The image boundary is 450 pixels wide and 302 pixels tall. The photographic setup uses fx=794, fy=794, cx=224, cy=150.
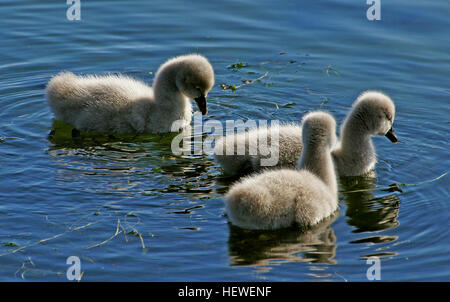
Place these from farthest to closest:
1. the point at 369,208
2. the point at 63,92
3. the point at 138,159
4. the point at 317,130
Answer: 1. the point at 63,92
2. the point at 138,159
3. the point at 369,208
4. the point at 317,130

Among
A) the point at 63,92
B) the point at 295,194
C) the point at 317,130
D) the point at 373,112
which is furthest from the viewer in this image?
the point at 63,92

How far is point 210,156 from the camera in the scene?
8.91 m

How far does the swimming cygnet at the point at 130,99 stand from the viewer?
9391mm

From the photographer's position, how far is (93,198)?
7746mm

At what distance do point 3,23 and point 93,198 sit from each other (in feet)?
20.4

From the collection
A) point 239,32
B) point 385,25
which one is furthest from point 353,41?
point 239,32

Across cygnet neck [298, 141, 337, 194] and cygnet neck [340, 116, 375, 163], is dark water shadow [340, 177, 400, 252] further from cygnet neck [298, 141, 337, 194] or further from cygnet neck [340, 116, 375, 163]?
cygnet neck [298, 141, 337, 194]

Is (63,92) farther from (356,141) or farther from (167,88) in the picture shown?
(356,141)

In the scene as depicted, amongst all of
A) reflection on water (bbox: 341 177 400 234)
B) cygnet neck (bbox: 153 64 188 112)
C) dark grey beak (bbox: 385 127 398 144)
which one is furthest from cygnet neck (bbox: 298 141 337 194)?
cygnet neck (bbox: 153 64 188 112)

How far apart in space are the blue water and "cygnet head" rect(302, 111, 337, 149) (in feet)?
2.46

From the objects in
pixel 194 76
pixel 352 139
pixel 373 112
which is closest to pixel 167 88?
pixel 194 76

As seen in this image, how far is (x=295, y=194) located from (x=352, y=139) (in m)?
1.69

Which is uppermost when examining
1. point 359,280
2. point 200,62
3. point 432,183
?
point 200,62

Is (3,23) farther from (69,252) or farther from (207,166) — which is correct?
(69,252)
